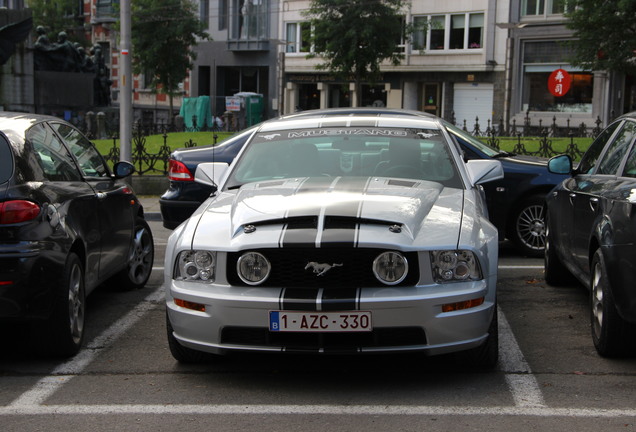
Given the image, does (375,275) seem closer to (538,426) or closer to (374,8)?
(538,426)

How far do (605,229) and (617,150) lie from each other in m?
1.14

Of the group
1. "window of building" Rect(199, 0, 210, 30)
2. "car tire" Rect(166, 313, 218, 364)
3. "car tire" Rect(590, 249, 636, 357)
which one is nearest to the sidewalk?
"car tire" Rect(166, 313, 218, 364)

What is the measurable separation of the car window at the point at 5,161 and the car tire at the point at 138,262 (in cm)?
236

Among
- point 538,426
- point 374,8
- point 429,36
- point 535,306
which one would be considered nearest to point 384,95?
point 429,36

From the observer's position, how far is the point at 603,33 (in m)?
27.5

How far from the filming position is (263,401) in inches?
194

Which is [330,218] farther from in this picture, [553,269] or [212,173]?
[553,269]

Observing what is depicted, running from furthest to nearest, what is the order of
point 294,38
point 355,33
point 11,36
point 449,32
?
point 294,38 < point 449,32 < point 355,33 < point 11,36

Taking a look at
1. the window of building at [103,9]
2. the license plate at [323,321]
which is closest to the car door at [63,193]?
the license plate at [323,321]

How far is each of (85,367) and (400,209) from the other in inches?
86.3

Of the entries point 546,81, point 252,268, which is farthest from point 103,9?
point 252,268

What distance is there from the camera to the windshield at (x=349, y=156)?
6371mm

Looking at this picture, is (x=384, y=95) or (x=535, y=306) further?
(x=384, y=95)

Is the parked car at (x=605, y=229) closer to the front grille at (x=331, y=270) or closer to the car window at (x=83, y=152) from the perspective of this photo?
the front grille at (x=331, y=270)
